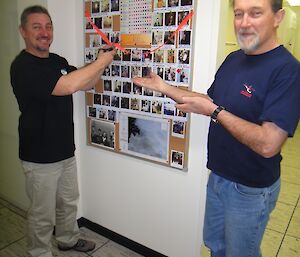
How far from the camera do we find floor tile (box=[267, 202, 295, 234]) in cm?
249

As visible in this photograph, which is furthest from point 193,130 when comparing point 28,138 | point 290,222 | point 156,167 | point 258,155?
point 290,222

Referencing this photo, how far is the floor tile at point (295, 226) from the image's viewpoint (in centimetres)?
240

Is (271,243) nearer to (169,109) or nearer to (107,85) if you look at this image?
(169,109)

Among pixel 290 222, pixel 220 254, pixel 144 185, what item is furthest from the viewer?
pixel 290 222

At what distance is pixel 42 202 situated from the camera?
5.89 ft

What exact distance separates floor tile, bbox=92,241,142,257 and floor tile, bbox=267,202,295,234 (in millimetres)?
1260

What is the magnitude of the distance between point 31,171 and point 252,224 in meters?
1.31

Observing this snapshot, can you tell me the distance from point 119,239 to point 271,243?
122cm

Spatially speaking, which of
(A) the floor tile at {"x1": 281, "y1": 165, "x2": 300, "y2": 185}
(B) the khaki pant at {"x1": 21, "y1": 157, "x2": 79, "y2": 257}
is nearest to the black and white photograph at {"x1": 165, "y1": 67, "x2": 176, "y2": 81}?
(B) the khaki pant at {"x1": 21, "y1": 157, "x2": 79, "y2": 257}

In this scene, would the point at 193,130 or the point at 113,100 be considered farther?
the point at 113,100

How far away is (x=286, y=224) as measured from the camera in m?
2.53

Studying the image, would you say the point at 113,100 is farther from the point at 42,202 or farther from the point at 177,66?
the point at 42,202

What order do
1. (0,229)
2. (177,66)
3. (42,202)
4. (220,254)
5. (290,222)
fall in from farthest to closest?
1. (290,222)
2. (0,229)
3. (42,202)
4. (177,66)
5. (220,254)

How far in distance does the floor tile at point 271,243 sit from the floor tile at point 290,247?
0.04m
